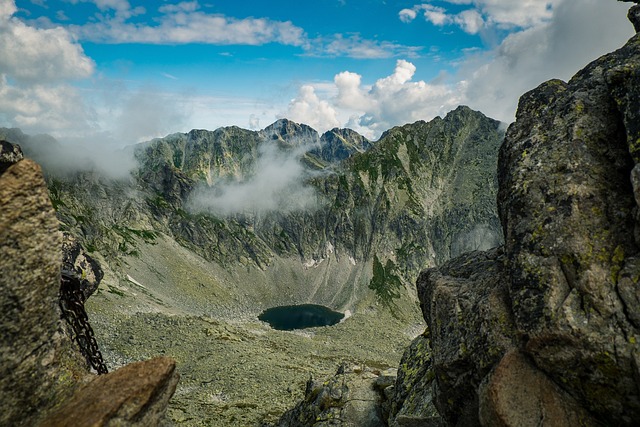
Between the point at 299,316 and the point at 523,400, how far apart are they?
169 meters

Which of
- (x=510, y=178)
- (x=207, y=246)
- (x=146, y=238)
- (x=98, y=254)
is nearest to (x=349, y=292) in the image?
(x=207, y=246)

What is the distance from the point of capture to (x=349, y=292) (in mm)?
196750

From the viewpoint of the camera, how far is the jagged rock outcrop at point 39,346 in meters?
7.59

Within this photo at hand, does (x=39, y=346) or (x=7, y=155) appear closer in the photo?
(x=39, y=346)

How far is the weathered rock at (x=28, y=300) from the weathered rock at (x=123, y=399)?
0.54 m

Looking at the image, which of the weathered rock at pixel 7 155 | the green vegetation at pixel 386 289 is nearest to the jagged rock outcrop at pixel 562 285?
the weathered rock at pixel 7 155

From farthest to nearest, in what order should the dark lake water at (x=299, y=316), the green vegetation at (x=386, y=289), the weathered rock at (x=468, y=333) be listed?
the green vegetation at (x=386, y=289), the dark lake water at (x=299, y=316), the weathered rock at (x=468, y=333)

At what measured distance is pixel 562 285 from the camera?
10.6 meters

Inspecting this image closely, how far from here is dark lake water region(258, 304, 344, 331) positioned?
159250 mm

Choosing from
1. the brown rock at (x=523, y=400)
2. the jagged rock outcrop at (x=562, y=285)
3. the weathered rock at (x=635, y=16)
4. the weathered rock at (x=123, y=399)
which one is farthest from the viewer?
the weathered rock at (x=635, y=16)

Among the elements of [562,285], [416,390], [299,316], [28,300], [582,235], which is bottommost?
[299,316]

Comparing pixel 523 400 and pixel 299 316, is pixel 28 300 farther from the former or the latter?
pixel 299 316

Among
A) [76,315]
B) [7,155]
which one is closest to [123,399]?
[76,315]

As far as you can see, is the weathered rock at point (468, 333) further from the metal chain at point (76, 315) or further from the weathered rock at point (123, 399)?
the metal chain at point (76, 315)
